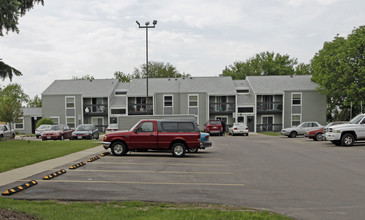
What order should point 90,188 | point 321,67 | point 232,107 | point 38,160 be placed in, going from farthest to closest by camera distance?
point 232,107 < point 321,67 < point 38,160 < point 90,188

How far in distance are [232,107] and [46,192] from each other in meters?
43.6

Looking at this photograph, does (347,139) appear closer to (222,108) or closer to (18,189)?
(18,189)

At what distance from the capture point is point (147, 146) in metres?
15.6

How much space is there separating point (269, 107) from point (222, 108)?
6.97 meters

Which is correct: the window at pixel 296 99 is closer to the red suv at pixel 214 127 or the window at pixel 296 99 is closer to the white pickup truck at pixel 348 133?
the red suv at pixel 214 127

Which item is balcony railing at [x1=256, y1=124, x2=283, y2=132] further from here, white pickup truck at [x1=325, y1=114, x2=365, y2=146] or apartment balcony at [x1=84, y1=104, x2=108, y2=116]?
white pickup truck at [x1=325, y1=114, x2=365, y2=146]

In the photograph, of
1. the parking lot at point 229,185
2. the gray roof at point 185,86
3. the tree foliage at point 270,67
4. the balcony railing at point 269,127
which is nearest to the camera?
the parking lot at point 229,185

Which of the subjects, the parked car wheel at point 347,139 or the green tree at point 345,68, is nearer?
the parked car wheel at point 347,139

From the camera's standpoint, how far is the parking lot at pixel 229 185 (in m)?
6.84

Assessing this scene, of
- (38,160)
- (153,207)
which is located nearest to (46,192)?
(153,207)

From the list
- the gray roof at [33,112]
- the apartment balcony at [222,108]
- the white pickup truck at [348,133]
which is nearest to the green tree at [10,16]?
the white pickup truck at [348,133]

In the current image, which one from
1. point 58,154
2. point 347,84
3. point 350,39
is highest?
point 350,39

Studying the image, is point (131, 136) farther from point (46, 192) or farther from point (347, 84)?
point (347, 84)

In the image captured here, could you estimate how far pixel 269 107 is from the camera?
50.2 m
